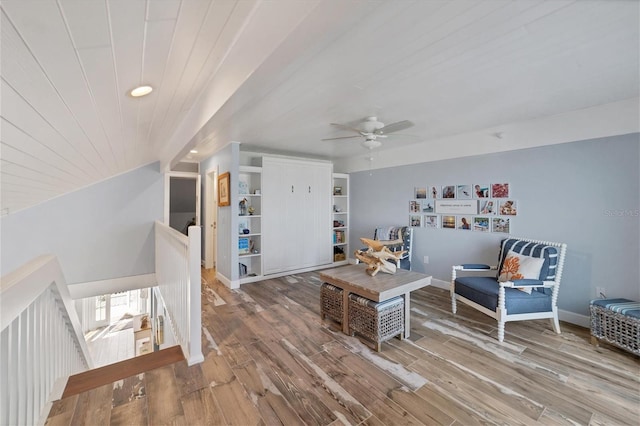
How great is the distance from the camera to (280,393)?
179 centimetres

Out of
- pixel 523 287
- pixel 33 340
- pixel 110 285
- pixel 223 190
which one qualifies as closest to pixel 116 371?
→ pixel 33 340

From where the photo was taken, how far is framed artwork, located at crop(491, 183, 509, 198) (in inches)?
133

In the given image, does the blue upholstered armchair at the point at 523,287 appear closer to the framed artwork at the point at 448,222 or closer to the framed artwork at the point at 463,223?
the framed artwork at the point at 463,223

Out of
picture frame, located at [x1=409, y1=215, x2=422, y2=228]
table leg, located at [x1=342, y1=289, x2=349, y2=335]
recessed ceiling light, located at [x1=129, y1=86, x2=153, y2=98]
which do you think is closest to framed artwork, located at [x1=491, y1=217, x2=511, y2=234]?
picture frame, located at [x1=409, y1=215, x2=422, y2=228]

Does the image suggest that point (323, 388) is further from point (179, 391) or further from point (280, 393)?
point (179, 391)

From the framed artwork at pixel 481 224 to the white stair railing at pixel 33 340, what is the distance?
431 cm

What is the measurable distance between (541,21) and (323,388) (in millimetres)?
2714

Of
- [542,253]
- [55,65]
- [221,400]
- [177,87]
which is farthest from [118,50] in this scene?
[542,253]

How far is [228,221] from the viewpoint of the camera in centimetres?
420

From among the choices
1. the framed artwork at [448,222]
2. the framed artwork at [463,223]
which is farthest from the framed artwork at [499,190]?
the framed artwork at [448,222]

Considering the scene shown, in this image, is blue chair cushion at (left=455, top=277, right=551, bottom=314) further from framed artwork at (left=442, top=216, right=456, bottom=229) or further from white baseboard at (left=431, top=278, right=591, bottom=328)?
framed artwork at (left=442, top=216, right=456, bottom=229)

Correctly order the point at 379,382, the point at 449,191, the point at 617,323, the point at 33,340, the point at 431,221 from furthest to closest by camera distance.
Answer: the point at 431,221 → the point at 449,191 → the point at 617,323 → the point at 379,382 → the point at 33,340

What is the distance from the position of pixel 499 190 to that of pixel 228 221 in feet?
13.1

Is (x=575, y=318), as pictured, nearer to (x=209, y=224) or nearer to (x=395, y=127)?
(x=395, y=127)
